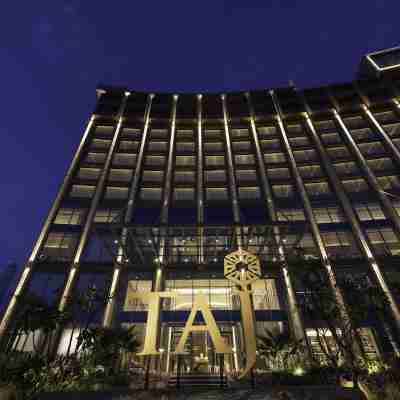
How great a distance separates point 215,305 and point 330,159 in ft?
108

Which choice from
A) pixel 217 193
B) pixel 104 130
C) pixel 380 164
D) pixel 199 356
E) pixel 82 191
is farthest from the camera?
pixel 104 130

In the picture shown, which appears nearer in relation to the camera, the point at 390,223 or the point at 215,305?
the point at 215,305

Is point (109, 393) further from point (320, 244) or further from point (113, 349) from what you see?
point (320, 244)

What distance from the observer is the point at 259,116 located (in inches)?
2231

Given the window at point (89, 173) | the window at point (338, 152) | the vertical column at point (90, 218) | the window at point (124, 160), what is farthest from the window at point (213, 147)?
the window at point (89, 173)

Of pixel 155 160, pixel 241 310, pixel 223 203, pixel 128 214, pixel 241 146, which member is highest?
pixel 241 146

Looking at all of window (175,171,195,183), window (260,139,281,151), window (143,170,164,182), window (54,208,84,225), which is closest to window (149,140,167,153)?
window (143,170,164,182)

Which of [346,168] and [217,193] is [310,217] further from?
[217,193]

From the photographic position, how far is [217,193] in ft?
150

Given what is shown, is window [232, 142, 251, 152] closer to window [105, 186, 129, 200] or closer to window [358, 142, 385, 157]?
window [358, 142, 385, 157]

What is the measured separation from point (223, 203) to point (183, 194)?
703 centimetres

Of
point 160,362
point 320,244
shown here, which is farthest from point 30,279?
point 320,244

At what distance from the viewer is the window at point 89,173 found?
4650cm

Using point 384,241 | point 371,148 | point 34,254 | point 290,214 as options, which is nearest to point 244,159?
point 290,214
